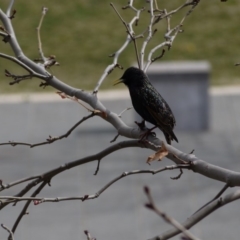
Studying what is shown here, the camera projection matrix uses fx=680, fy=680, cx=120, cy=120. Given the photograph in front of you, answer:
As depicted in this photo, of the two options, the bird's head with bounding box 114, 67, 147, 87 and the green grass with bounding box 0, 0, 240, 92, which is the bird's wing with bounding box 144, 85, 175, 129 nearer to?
the bird's head with bounding box 114, 67, 147, 87

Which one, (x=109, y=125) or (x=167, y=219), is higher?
(x=167, y=219)

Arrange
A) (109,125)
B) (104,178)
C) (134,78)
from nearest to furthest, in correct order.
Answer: (134,78)
(104,178)
(109,125)

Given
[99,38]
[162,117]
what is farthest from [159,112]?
[99,38]

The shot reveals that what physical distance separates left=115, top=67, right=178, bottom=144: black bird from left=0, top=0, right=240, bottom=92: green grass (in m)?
6.20

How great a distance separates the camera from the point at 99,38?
1212 cm

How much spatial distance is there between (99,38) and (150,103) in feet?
27.6

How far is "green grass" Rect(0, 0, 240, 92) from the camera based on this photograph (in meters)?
10.8

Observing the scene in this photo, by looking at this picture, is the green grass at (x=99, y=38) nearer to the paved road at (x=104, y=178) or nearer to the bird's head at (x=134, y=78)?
the paved road at (x=104, y=178)

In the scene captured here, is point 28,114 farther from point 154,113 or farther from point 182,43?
point 154,113

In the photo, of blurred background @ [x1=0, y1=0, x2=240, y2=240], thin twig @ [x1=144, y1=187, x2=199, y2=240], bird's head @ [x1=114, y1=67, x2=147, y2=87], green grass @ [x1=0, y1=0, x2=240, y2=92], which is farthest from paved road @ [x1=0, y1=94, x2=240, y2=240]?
thin twig @ [x1=144, y1=187, x2=199, y2=240]

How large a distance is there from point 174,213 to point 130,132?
407 cm

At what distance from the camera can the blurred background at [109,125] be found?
685cm

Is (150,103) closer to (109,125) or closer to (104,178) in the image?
(104,178)

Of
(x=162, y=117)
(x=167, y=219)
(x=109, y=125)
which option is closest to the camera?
(x=167, y=219)
